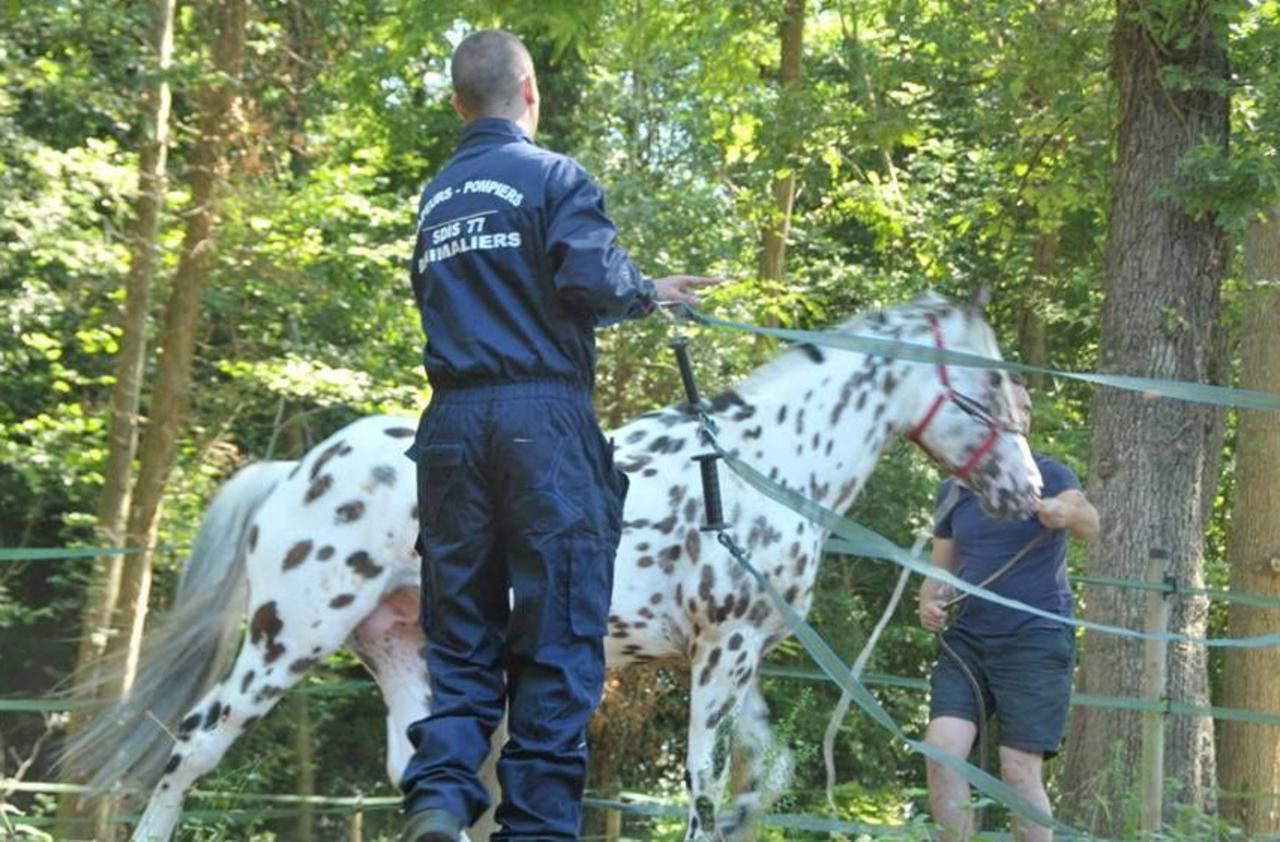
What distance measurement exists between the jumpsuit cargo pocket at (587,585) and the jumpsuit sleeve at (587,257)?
0.52 metres

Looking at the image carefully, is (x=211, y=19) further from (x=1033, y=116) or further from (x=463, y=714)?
(x=463, y=714)

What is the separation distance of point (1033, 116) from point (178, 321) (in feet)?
19.0

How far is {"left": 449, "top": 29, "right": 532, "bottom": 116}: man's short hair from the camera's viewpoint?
4.77 m

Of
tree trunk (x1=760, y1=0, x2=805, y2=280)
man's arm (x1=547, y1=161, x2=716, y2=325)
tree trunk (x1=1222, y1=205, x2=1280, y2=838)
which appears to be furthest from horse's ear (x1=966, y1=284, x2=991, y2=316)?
tree trunk (x1=760, y1=0, x2=805, y2=280)

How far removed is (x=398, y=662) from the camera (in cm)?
727

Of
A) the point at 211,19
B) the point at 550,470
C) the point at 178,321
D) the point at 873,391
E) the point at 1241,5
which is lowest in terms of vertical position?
the point at 550,470

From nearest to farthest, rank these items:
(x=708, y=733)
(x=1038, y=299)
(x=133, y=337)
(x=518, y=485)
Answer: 1. (x=518, y=485)
2. (x=708, y=733)
3. (x=133, y=337)
4. (x=1038, y=299)

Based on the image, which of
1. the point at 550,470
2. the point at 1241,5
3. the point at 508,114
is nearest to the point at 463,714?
the point at 550,470

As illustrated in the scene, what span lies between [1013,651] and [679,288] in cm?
267

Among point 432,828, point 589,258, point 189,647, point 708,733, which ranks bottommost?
point 432,828

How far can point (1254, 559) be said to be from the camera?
12.3m

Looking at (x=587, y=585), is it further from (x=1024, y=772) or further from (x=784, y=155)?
(x=784, y=155)

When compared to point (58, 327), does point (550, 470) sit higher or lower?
lower

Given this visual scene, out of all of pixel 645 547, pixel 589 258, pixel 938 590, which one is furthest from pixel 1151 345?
pixel 589 258
